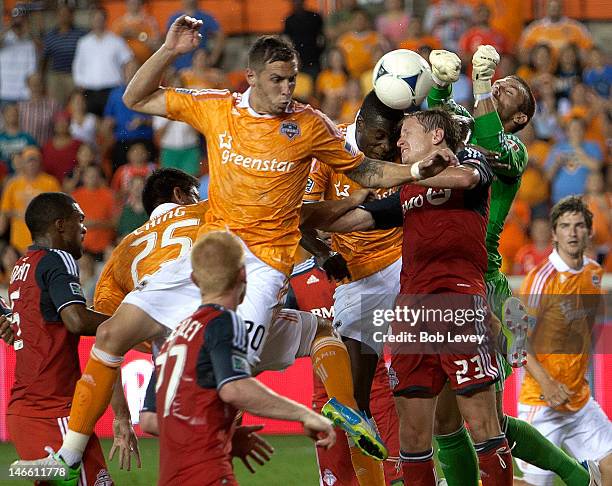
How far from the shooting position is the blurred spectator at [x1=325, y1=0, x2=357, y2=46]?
1405cm

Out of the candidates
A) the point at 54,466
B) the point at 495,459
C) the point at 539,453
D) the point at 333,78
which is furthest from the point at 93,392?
the point at 333,78

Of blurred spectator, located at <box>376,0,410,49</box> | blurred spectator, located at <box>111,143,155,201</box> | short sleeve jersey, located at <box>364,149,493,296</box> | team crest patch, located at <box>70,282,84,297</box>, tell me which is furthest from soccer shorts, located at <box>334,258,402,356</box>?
blurred spectator, located at <box>376,0,410,49</box>

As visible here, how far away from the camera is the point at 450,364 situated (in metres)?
5.91

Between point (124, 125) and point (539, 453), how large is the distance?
7.91 metres

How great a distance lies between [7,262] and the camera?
12.2 m

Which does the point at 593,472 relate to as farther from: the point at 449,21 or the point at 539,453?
the point at 449,21

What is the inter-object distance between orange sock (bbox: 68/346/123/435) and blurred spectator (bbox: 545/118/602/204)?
736 cm

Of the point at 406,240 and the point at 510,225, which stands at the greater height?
the point at 406,240

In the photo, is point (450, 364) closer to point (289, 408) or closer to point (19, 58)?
point (289, 408)

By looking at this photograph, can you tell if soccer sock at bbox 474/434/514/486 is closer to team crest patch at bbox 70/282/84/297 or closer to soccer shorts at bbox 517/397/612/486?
soccer shorts at bbox 517/397/612/486

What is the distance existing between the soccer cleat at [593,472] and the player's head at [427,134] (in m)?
2.49

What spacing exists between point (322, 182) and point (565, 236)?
1860 millimetres

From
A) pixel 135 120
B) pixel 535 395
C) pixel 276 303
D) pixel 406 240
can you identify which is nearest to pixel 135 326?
pixel 276 303

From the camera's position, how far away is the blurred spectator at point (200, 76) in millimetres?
13141
